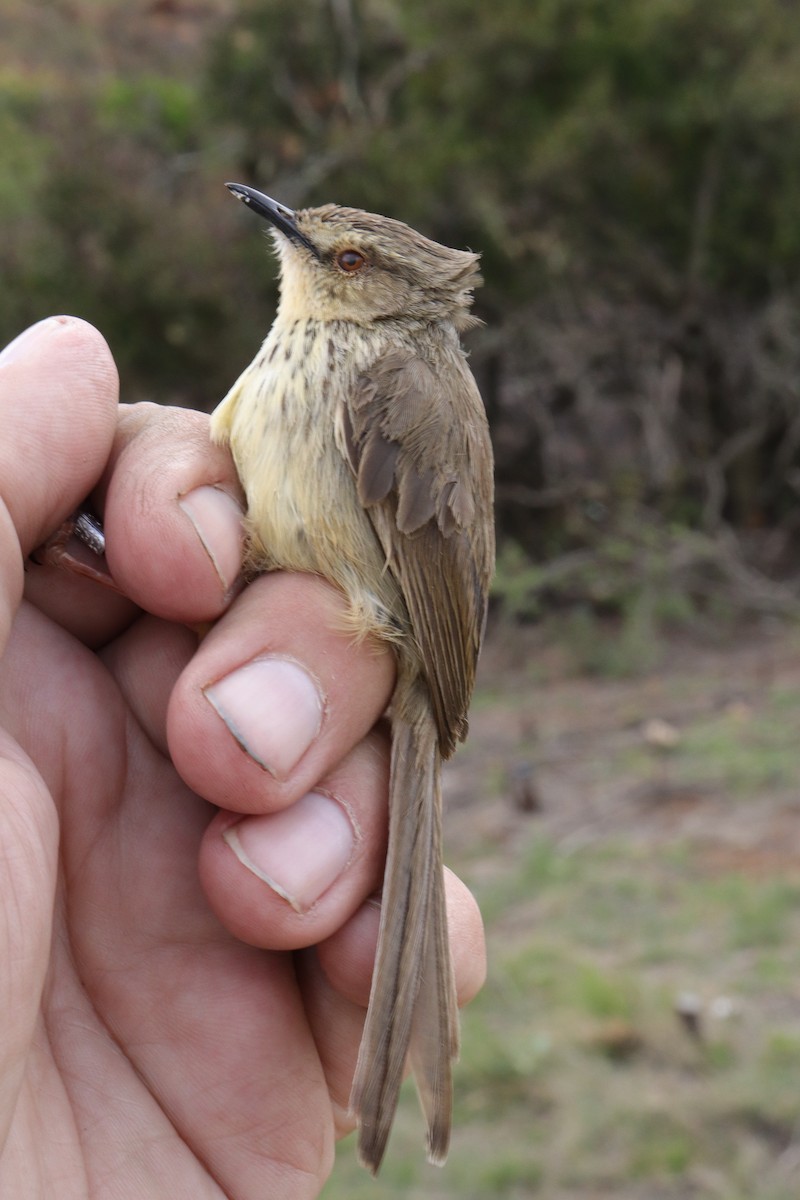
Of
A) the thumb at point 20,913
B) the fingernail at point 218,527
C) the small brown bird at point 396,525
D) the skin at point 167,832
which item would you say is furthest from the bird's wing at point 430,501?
the thumb at point 20,913

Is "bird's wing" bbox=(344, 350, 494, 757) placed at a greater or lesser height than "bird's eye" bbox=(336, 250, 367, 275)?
lesser

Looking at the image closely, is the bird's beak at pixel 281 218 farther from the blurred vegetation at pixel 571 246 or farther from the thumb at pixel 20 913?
the blurred vegetation at pixel 571 246

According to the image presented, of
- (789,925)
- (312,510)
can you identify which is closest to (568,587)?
(789,925)

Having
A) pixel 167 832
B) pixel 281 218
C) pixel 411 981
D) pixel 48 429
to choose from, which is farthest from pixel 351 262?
pixel 411 981

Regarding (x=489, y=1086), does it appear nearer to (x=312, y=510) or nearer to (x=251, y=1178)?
(x=251, y=1178)

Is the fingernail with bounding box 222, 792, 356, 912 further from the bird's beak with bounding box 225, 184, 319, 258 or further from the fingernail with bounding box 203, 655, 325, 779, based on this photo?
the bird's beak with bounding box 225, 184, 319, 258

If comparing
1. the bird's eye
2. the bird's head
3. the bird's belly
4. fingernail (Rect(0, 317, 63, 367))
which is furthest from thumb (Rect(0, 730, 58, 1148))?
the bird's eye
